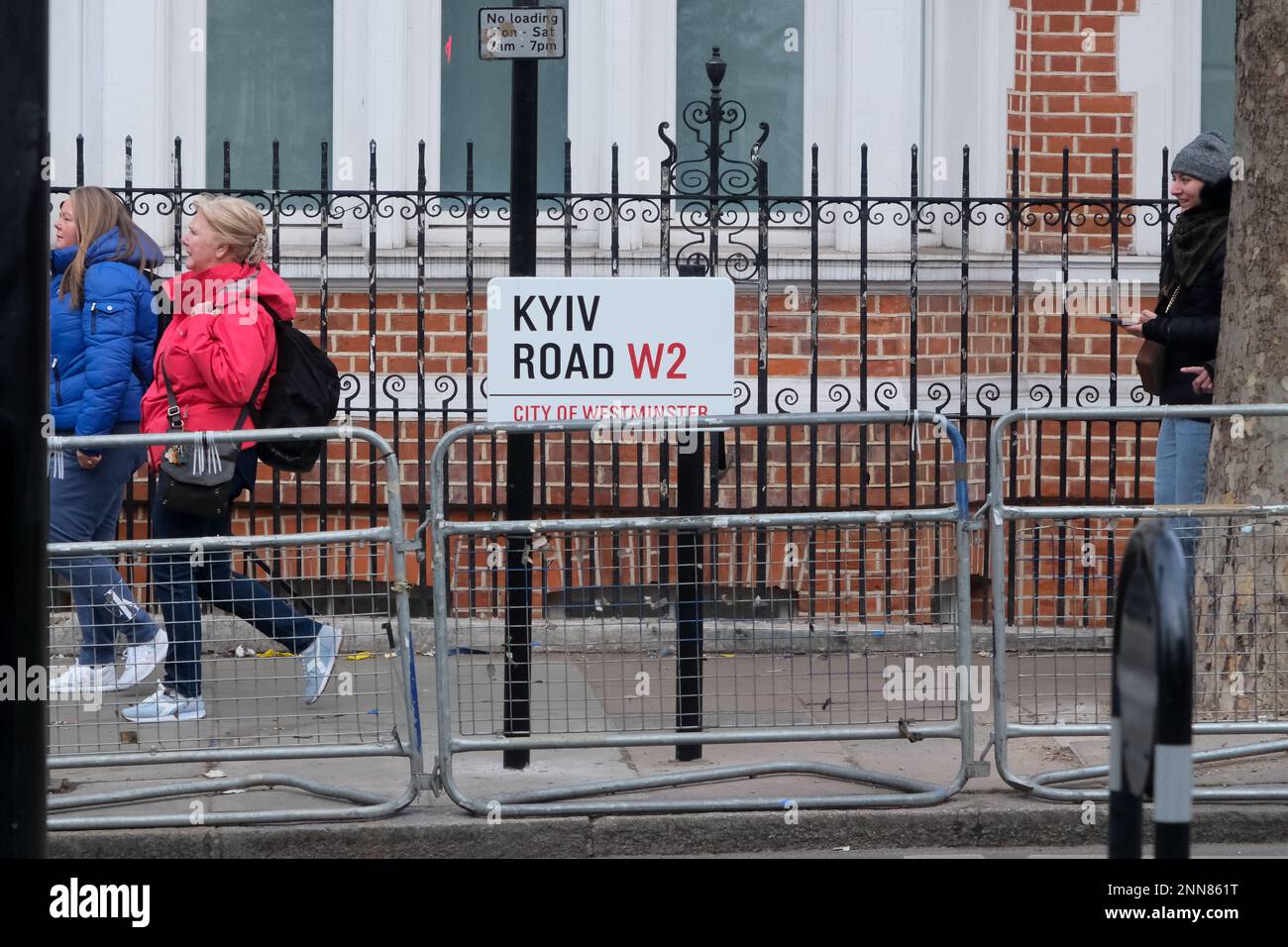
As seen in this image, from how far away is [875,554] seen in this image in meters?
6.25

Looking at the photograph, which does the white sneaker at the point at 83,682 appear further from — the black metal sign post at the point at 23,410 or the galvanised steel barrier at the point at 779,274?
the galvanised steel barrier at the point at 779,274

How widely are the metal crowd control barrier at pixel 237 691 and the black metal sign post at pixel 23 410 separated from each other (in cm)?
202

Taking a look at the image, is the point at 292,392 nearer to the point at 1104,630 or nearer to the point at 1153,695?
the point at 1104,630

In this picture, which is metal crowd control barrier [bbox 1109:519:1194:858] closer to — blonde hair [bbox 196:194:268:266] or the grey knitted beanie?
the grey knitted beanie

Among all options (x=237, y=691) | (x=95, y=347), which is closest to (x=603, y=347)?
(x=237, y=691)

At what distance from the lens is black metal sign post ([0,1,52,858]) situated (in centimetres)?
306

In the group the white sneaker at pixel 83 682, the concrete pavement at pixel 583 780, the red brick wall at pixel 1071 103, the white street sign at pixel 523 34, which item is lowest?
the concrete pavement at pixel 583 780

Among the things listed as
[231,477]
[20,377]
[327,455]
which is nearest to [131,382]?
[231,477]

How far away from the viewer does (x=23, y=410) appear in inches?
123

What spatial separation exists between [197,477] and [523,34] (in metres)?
1.99

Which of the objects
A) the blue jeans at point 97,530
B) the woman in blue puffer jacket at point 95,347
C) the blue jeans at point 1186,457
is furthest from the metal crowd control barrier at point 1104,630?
the woman in blue puffer jacket at point 95,347

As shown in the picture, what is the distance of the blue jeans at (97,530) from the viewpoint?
225 inches
